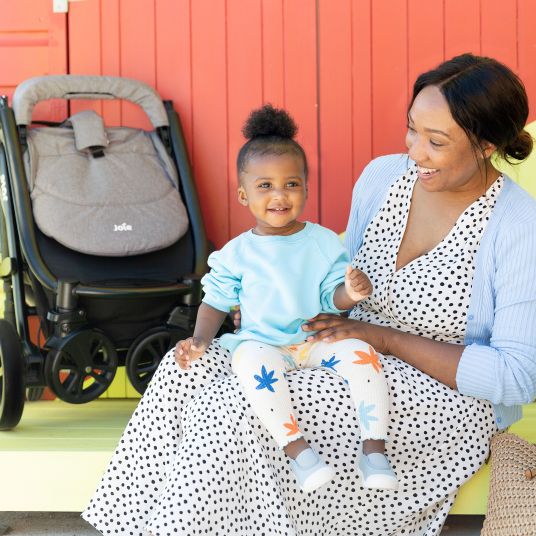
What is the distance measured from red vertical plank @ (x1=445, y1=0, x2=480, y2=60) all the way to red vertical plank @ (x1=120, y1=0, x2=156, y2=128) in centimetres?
112

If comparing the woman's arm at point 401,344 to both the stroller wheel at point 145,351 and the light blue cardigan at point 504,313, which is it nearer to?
the light blue cardigan at point 504,313

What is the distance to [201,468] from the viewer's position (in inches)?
73.6

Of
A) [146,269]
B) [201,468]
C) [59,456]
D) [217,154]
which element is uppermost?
[217,154]

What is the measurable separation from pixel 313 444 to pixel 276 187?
60cm

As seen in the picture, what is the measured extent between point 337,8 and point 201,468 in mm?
2144

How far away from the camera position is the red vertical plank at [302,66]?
11.4 ft

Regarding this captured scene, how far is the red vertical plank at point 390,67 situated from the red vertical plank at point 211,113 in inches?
22.7

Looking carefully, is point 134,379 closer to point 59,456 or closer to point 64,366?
point 64,366

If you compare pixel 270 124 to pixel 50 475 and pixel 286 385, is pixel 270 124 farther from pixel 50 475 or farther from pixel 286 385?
pixel 50 475

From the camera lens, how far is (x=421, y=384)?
2096 mm

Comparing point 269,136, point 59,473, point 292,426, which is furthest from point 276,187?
point 59,473

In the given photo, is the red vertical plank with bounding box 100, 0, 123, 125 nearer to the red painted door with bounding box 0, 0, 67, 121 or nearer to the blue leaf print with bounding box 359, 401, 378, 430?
the red painted door with bounding box 0, 0, 67, 121

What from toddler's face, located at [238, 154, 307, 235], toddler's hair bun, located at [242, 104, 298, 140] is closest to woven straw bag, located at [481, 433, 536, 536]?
toddler's face, located at [238, 154, 307, 235]

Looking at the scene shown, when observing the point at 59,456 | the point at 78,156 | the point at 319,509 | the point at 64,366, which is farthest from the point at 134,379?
the point at 319,509
